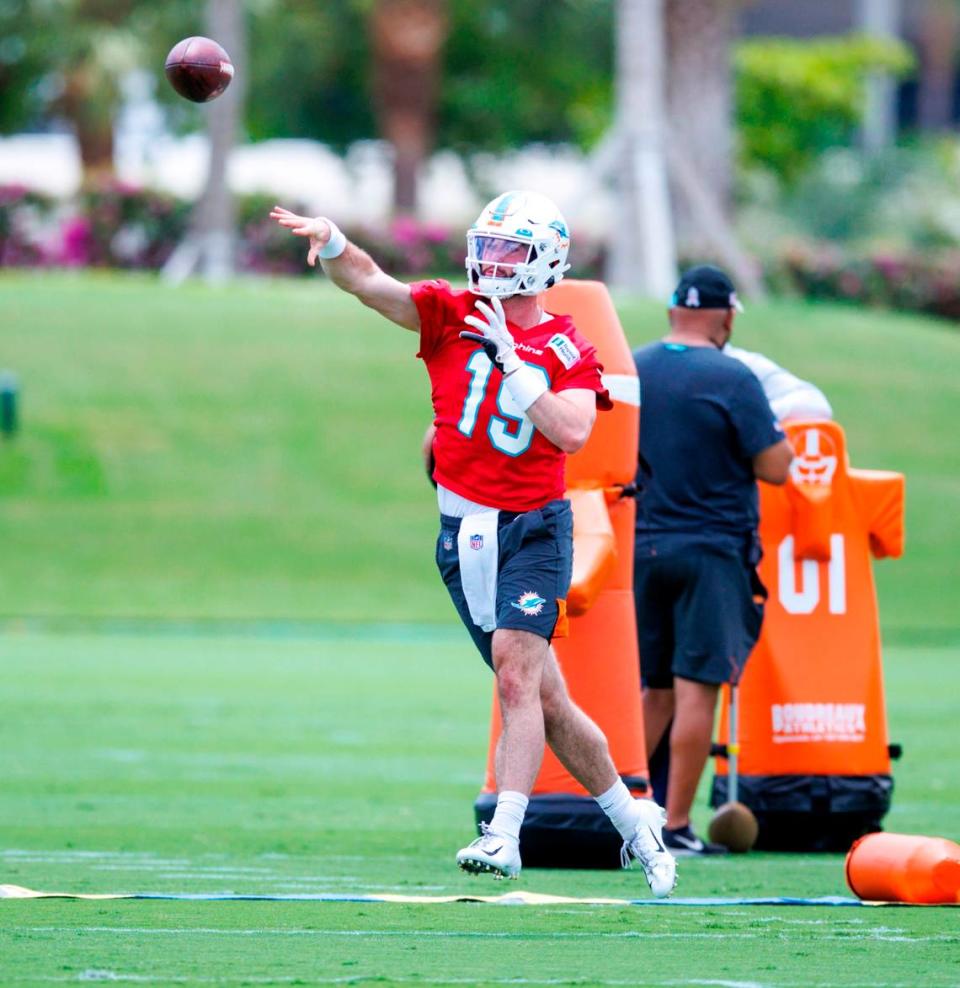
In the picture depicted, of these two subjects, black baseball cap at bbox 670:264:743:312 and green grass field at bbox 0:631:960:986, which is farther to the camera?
black baseball cap at bbox 670:264:743:312

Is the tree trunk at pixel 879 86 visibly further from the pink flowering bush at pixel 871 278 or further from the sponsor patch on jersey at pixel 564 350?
the sponsor patch on jersey at pixel 564 350

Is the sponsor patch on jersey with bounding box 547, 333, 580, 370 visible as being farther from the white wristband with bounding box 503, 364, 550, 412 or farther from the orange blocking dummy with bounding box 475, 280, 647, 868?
the orange blocking dummy with bounding box 475, 280, 647, 868

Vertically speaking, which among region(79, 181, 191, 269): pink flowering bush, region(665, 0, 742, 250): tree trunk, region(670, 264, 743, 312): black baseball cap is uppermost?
region(665, 0, 742, 250): tree trunk

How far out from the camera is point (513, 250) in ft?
22.4

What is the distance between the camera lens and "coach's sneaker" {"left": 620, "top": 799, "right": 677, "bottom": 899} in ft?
22.6

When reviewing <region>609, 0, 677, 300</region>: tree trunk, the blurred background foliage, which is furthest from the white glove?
the blurred background foliage

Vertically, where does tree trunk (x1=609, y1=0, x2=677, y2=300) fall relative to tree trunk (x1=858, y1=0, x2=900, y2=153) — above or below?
below

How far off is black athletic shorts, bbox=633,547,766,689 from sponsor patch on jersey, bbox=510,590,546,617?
1.75 meters

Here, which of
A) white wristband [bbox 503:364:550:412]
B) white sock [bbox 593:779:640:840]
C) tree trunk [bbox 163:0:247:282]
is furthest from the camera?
tree trunk [bbox 163:0:247:282]

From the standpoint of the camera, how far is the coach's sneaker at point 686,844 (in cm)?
848

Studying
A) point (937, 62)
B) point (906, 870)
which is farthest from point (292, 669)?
point (937, 62)

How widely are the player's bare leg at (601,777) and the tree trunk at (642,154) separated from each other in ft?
66.5

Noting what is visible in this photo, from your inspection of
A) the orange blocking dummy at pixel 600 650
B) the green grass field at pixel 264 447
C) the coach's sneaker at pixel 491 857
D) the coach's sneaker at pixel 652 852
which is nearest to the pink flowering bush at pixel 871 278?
the green grass field at pixel 264 447

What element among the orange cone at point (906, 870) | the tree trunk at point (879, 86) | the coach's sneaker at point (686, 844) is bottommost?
the coach's sneaker at point (686, 844)
